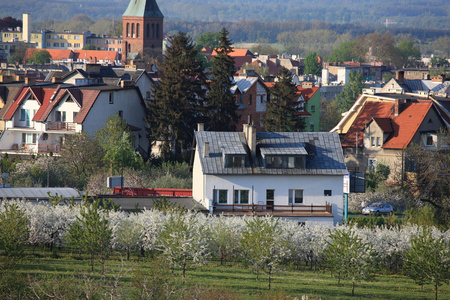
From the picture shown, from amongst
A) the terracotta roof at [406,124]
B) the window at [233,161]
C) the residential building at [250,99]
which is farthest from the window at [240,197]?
the residential building at [250,99]

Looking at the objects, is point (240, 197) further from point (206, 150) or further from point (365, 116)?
point (365, 116)

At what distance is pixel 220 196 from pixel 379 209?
14.4 meters

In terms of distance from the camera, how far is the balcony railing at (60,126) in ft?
209

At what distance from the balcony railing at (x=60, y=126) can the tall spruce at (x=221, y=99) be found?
1084 cm

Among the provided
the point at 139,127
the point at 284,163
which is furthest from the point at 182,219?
the point at 139,127

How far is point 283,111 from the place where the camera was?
6688 centimetres

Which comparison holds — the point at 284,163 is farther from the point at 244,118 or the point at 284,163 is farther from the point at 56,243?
the point at 244,118

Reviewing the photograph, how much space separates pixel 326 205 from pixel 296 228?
7.26 meters

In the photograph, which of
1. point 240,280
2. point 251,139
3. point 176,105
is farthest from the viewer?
point 176,105

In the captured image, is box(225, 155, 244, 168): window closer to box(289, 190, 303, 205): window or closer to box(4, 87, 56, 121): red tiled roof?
box(289, 190, 303, 205): window

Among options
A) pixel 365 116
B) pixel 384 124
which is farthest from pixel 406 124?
pixel 365 116

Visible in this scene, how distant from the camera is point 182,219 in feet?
114

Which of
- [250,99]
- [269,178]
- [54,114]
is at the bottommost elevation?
[269,178]

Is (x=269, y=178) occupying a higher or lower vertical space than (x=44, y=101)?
lower
